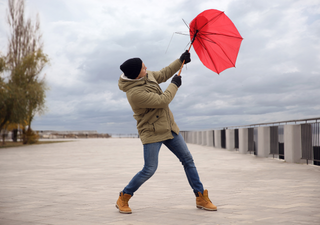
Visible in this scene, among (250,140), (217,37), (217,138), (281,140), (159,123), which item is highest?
(217,37)

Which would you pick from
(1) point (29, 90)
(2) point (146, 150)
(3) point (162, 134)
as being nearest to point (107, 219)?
(2) point (146, 150)

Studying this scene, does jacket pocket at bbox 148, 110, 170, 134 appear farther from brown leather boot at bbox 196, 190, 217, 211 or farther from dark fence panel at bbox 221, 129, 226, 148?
dark fence panel at bbox 221, 129, 226, 148

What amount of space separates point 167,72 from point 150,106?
840mm

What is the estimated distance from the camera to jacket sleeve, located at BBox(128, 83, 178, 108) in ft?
12.9

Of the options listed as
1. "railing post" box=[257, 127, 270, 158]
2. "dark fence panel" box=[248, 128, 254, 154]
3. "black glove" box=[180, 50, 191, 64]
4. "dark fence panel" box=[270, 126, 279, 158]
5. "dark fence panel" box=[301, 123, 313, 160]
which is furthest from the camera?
"dark fence panel" box=[248, 128, 254, 154]

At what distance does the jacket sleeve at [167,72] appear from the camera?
4.57 metres

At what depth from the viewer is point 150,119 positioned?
4.17 m

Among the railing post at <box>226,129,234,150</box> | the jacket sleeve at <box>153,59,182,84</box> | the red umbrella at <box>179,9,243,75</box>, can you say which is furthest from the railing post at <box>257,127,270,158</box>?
the jacket sleeve at <box>153,59,182,84</box>

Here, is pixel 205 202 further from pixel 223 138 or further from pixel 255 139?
pixel 223 138

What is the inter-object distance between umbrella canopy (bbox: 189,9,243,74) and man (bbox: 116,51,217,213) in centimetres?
116

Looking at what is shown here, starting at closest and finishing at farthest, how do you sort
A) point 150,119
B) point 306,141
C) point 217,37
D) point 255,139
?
point 150,119 → point 217,37 → point 306,141 → point 255,139

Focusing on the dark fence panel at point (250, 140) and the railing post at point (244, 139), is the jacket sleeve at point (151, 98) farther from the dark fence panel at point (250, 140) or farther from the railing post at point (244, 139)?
the railing post at point (244, 139)

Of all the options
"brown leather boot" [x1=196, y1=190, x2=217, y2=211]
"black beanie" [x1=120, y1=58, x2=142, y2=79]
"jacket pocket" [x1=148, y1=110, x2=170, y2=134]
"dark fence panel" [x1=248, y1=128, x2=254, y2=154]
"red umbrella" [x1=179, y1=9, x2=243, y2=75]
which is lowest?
"brown leather boot" [x1=196, y1=190, x2=217, y2=211]

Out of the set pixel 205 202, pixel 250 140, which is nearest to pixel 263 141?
pixel 250 140
